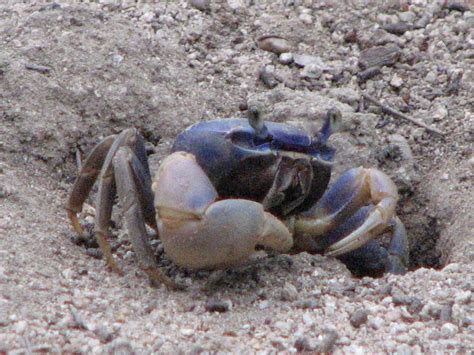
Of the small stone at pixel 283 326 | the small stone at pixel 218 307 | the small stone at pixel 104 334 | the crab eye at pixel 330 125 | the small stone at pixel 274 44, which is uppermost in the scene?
the crab eye at pixel 330 125

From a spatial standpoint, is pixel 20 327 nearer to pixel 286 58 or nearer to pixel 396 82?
pixel 286 58

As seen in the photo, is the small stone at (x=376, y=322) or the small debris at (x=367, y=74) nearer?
the small stone at (x=376, y=322)

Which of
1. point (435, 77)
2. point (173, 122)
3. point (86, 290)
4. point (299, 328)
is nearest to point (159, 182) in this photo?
point (86, 290)

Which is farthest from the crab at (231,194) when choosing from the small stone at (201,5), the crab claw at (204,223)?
the small stone at (201,5)

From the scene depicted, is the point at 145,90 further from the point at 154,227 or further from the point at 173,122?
the point at 154,227

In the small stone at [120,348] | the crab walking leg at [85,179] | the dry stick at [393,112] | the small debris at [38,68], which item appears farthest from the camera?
the dry stick at [393,112]

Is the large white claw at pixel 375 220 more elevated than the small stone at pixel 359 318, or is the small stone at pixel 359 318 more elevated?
the large white claw at pixel 375 220

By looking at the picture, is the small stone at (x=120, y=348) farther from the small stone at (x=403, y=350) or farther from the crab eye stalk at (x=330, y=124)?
the crab eye stalk at (x=330, y=124)

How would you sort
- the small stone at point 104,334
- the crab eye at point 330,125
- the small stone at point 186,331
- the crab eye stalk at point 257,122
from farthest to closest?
the crab eye at point 330,125 → the crab eye stalk at point 257,122 → the small stone at point 186,331 → the small stone at point 104,334

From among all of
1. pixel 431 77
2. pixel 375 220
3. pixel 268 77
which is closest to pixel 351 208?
pixel 375 220
